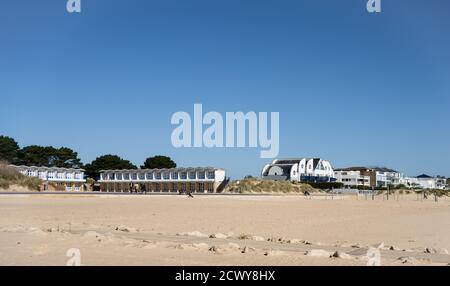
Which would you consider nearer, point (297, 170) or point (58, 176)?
point (58, 176)

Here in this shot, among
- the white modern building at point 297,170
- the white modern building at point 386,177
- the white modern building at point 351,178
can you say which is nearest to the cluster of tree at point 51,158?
the white modern building at point 297,170

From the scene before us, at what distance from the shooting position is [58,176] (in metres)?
85.1

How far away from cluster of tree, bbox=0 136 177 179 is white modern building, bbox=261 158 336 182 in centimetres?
3656

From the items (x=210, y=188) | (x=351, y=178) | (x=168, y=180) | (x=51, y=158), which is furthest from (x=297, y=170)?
(x=51, y=158)

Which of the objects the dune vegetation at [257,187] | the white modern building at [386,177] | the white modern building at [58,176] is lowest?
the white modern building at [386,177]

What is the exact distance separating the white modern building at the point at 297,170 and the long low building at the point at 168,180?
120 ft

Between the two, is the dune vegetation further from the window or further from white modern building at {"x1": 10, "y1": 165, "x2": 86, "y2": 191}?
white modern building at {"x1": 10, "y1": 165, "x2": 86, "y2": 191}

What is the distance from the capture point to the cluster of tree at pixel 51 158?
95.4 m

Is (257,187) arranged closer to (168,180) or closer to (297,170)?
(168,180)

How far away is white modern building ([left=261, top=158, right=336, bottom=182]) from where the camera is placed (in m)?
118

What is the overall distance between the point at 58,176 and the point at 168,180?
19611 mm

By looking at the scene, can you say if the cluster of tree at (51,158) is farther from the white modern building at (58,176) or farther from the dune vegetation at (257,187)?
the dune vegetation at (257,187)

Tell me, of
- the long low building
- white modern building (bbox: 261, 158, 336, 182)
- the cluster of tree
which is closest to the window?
the long low building

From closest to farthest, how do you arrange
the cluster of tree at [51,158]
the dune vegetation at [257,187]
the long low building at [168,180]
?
the long low building at [168,180], the dune vegetation at [257,187], the cluster of tree at [51,158]
